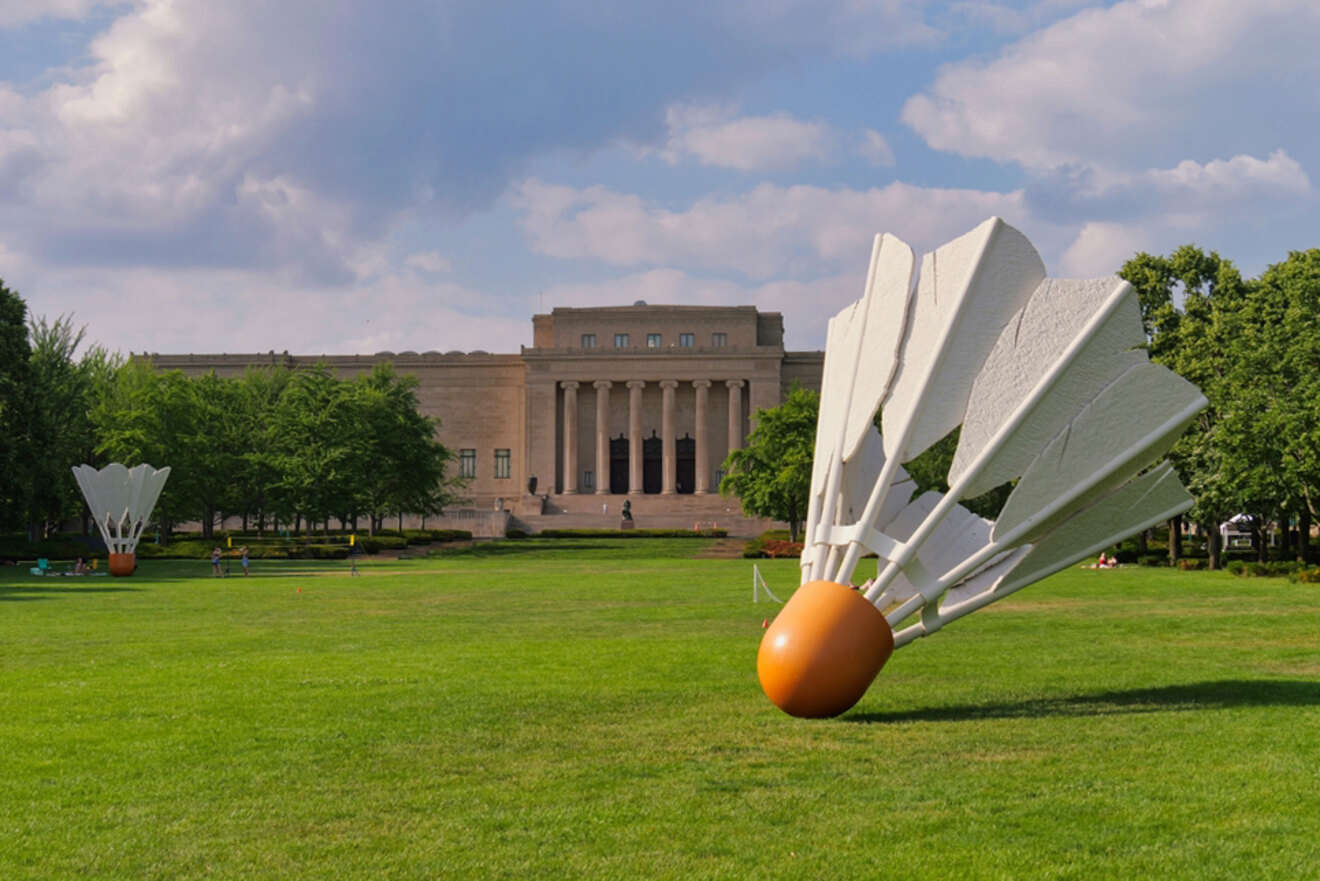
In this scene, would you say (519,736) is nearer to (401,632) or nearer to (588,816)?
(588,816)

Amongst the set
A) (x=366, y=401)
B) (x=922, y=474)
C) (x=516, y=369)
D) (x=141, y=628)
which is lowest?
(x=141, y=628)

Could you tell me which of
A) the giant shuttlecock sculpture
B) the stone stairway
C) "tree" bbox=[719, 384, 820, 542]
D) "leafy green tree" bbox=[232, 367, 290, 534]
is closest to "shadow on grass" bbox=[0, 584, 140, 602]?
"leafy green tree" bbox=[232, 367, 290, 534]

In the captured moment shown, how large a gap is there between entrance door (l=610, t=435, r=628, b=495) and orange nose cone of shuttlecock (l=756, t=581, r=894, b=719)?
2923 inches

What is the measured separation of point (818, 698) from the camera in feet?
30.8

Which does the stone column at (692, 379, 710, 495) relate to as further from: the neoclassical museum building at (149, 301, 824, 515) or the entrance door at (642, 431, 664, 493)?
the entrance door at (642, 431, 664, 493)

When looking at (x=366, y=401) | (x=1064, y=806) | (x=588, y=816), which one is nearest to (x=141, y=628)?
(x=588, y=816)

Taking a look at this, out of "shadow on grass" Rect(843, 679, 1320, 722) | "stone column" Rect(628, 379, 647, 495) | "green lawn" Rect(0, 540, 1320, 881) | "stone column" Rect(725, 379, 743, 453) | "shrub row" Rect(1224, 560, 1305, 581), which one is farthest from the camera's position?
"stone column" Rect(628, 379, 647, 495)

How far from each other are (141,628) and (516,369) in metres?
66.7

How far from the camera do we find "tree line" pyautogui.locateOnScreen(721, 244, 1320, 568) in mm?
29547

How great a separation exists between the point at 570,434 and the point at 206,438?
1310 inches

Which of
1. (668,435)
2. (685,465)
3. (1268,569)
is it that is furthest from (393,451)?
(685,465)

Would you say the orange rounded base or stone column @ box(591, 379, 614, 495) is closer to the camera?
the orange rounded base

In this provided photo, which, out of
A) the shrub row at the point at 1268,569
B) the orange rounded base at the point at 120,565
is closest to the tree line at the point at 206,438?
the orange rounded base at the point at 120,565

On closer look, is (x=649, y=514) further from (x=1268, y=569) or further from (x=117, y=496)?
(x=1268, y=569)
